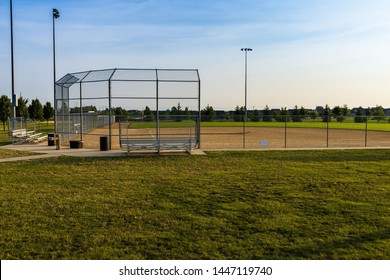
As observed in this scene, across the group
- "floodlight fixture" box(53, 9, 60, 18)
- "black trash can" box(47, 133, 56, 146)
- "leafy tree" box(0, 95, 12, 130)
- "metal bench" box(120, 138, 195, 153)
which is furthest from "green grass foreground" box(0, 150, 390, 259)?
"leafy tree" box(0, 95, 12, 130)

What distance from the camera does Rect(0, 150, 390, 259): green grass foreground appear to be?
16.6ft

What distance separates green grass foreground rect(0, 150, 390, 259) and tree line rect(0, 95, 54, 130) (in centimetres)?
3000

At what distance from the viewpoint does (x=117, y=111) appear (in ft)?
97.8

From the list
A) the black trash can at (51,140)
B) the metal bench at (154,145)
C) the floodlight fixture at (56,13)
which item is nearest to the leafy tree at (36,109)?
the floodlight fixture at (56,13)

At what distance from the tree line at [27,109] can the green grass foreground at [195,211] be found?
30.0 metres

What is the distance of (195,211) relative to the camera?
22.7ft

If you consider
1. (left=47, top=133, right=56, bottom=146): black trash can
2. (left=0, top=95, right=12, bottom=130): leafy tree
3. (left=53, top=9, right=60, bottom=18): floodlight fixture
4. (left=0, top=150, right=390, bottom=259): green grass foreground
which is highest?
(left=53, top=9, right=60, bottom=18): floodlight fixture

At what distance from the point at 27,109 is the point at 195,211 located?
1928 inches

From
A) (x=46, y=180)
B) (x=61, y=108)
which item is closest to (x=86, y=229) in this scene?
(x=46, y=180)

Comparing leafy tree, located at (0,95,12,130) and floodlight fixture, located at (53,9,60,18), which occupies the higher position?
floodlight fixture, located at (53,9,60,18)

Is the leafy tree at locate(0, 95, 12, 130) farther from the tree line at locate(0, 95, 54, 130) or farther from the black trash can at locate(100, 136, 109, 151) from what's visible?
the black trash can at locate(100, 136, 109, 151)

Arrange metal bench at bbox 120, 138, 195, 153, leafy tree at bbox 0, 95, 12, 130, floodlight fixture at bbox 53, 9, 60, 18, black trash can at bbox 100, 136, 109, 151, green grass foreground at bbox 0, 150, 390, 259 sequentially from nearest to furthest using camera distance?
green grass foreground at bbox 0, 150, 390, 259
metal bench at bbox 120, 138, 195, 153
black trash can at bbox 100, 136, 109, 151
floodlight fixture at bbox 53, 9, 60, 18
leafy tree at bbox 0, 95, 12, 130

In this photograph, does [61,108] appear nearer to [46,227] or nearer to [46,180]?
[46,180]

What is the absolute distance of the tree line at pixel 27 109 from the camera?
3888 centimetres
